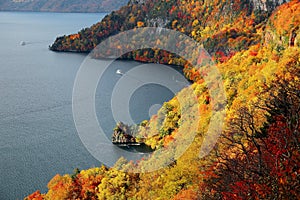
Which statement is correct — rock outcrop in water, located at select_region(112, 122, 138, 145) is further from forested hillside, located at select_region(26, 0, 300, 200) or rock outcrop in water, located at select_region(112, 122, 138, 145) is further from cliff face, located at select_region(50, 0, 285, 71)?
cliff face, located at select_region(50, 0, 285, 71)

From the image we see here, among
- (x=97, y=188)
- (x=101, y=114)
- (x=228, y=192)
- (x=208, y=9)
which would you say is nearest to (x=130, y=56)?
(x=208, y=9)

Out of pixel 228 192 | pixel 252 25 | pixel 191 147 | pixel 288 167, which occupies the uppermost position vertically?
pixel 252 25

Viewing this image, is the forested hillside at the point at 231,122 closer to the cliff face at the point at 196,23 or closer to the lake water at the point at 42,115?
the cliff face at the point at 196,23

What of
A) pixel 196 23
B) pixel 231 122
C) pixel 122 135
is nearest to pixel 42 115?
pixel 122 135

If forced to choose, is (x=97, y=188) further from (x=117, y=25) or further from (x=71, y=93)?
(x=117, y=25)

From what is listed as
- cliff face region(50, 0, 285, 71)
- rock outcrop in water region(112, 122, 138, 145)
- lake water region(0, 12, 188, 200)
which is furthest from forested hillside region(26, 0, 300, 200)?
lake water region(0, 12, 188, 200)
